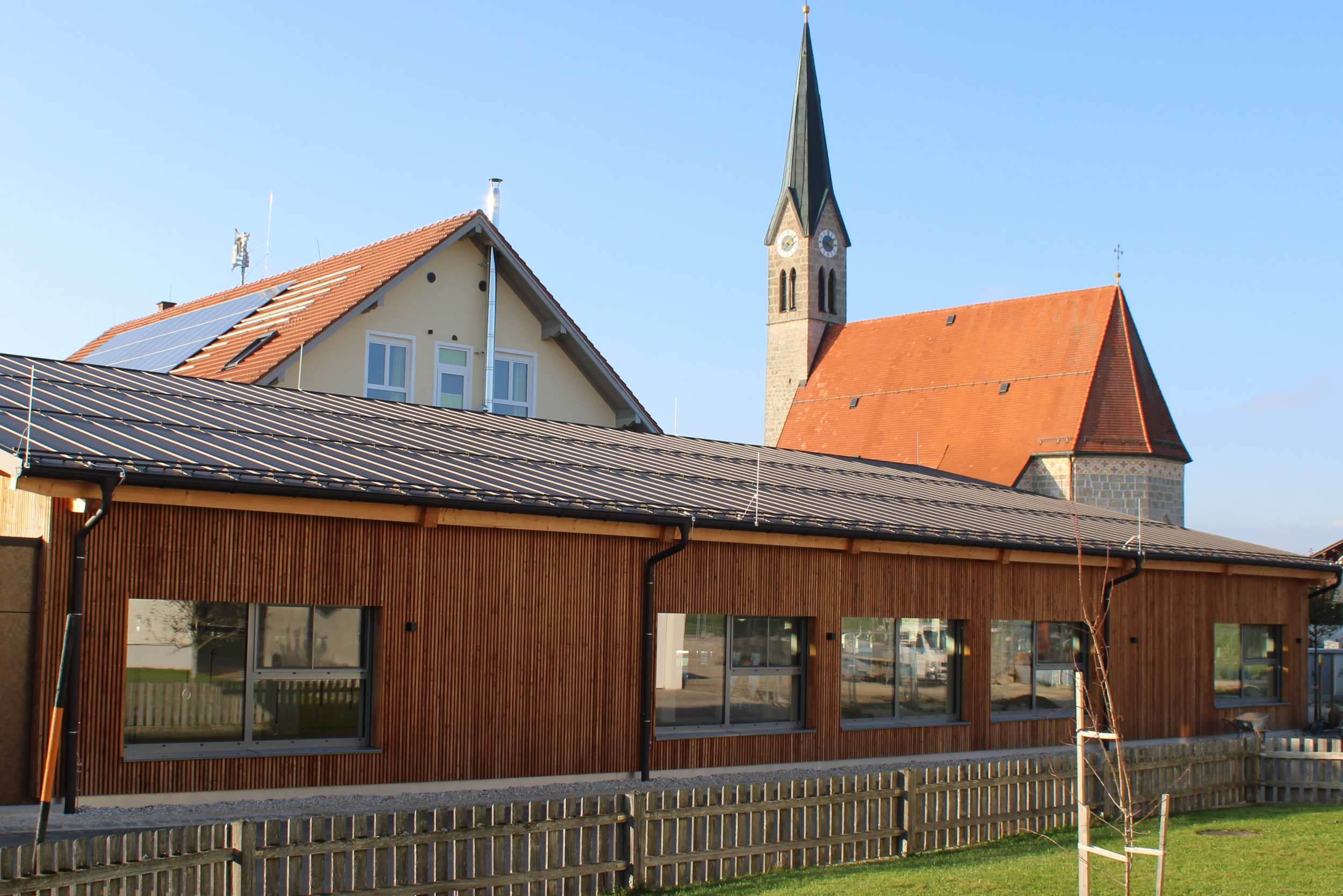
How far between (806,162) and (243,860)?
62039 millimetres

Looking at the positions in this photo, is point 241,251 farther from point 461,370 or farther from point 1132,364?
point 1132,364

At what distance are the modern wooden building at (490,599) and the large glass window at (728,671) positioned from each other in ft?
0.10

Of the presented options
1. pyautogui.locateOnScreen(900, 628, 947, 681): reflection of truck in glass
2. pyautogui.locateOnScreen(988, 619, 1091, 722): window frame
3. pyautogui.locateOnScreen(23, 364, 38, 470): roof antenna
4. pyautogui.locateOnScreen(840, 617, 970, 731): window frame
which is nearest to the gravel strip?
pyautogui.locateOnScreen(840, 617, 970, 731): window frame

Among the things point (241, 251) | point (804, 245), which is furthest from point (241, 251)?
point (804, 245)

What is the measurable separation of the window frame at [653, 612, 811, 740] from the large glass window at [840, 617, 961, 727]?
507 mm

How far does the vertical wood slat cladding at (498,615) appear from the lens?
36.5ft

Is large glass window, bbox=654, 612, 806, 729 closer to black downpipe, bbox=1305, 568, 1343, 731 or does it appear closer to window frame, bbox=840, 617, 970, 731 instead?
window frame, bbox=840, 617, 970, 731

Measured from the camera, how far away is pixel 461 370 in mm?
24969

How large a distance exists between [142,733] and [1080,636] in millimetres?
12889

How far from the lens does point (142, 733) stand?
1132cm

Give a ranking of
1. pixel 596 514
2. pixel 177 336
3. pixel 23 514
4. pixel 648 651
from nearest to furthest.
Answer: pixel 23 514 < pixel 596 514 < pixel 648 651 < pixel 177 336

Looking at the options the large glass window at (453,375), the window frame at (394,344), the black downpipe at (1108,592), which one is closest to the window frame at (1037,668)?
the black downpipe at (1108,592)

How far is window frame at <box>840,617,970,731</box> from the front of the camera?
16.4 meters

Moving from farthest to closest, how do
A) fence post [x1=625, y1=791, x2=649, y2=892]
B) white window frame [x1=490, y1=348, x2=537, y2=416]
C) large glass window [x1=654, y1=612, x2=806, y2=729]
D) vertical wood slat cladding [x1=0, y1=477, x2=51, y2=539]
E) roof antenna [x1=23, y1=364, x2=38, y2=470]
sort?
white window frame [x1=490, y1=348, x2=537, y2=416], large glass window [x1=654, y1=612, x2=806, y2=729], vertical wood slat cladding [x1=0, y1=477, x2=51, y2=539], roof antenna [x1=23, y1=364, x2=38, y2=470], fence post [x1=625, y1=791, x2=649, y2=892]
